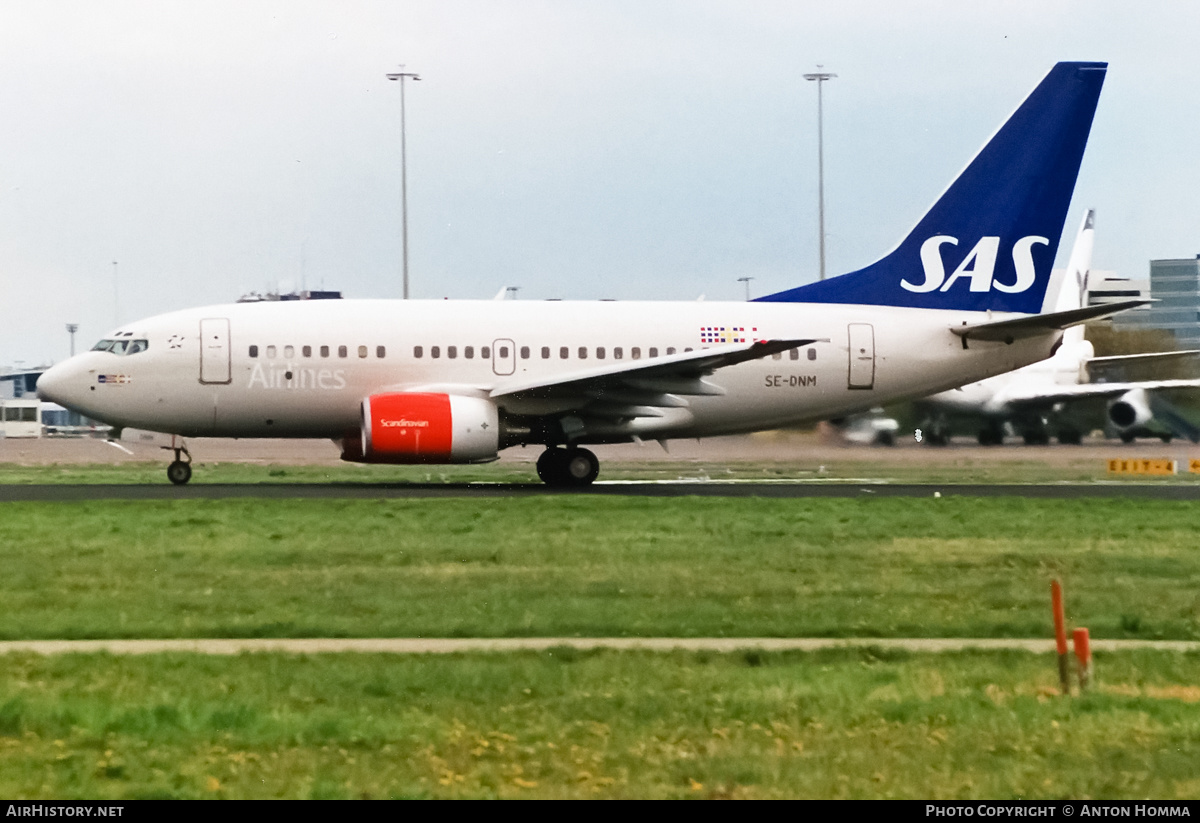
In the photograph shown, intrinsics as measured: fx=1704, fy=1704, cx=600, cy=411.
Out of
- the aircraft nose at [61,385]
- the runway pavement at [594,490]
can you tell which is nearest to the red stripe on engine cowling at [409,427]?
the runway pavement at [594,490]

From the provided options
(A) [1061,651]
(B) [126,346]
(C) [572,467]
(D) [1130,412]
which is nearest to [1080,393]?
(D) [1130,412]

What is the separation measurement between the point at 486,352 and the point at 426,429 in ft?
9.80

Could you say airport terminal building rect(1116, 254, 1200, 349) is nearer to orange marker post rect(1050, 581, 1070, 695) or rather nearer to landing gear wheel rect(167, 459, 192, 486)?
landing gear wheel rect(167, 459, 192, 486)

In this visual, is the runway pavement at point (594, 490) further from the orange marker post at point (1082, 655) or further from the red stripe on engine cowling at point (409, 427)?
the orange marker post at point (1082, 655)

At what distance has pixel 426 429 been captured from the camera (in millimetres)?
30203

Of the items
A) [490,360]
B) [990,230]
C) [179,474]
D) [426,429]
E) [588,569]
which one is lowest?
[588,569]

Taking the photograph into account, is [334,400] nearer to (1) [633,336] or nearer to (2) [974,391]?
(1) [633,336]

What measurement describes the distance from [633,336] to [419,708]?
76.7 feet

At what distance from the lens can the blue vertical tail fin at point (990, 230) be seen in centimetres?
3491

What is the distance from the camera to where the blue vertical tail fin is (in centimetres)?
3491

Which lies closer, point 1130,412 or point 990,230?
point 990,230

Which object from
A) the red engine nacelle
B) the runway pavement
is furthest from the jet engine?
the red engine nacelle

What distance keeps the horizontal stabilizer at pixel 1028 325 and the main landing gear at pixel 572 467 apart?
7.95 m

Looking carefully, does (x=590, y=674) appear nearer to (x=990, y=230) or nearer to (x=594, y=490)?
(x=594, y=490)
